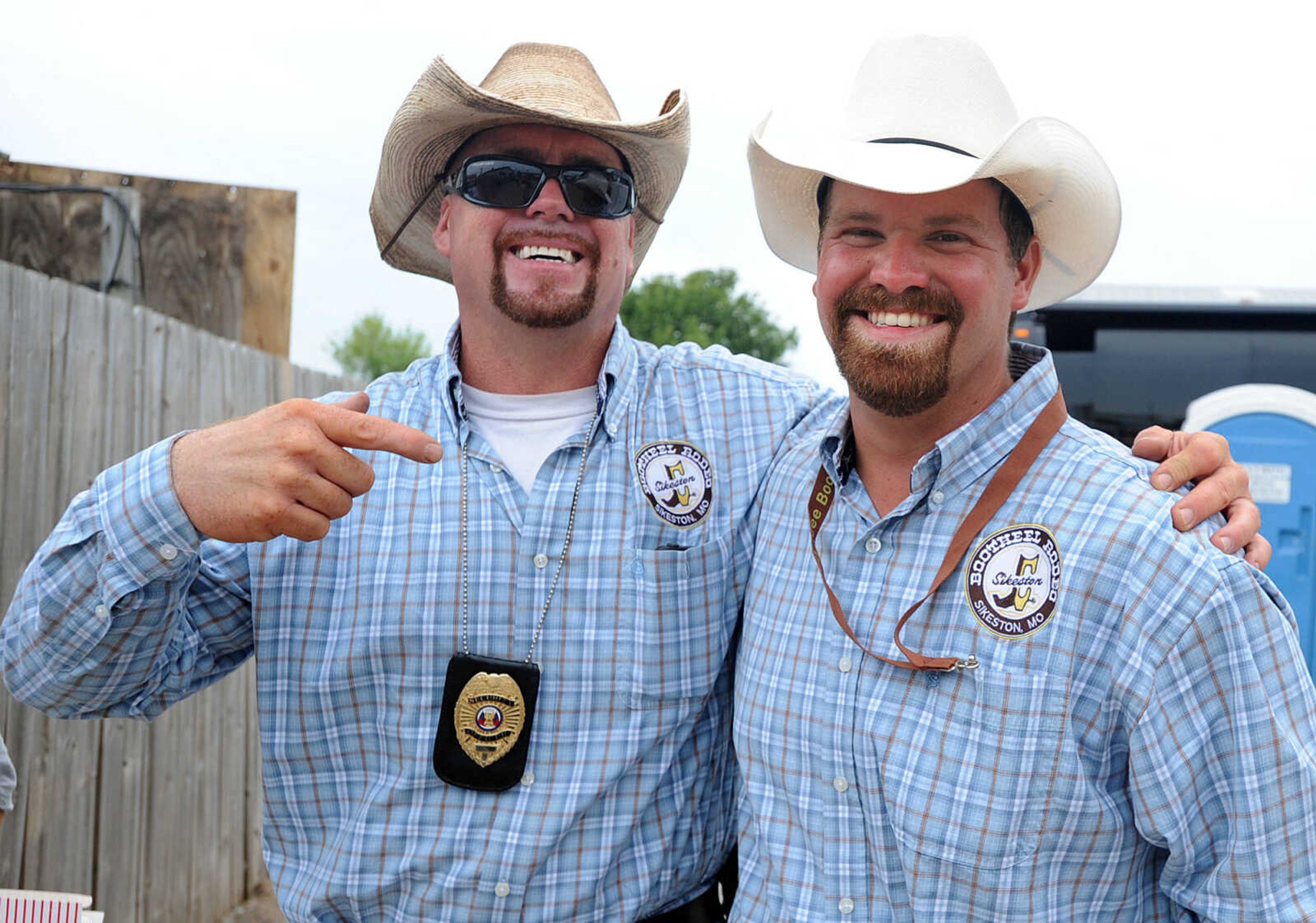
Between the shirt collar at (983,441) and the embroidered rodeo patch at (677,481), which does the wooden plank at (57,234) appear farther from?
the shirt collar at (983,441)

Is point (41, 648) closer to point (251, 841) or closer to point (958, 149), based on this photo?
point (958, 149)

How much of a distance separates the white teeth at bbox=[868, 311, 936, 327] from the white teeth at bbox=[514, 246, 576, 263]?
823mm

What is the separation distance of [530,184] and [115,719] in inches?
106

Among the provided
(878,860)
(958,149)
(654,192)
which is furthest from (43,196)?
(878,860)

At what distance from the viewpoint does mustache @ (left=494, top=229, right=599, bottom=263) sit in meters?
2.71

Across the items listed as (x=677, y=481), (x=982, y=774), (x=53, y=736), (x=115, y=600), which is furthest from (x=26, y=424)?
(x=982, y=774)

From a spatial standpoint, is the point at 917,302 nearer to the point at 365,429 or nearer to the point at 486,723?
Answer: the point at 365,429

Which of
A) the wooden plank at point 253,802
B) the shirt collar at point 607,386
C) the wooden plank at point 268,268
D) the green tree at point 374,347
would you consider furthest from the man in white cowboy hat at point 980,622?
the green tree at point 374,347

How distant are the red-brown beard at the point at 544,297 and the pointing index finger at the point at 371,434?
0.65m

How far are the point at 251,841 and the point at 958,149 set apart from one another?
5105mm

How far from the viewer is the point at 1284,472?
461 centimetres

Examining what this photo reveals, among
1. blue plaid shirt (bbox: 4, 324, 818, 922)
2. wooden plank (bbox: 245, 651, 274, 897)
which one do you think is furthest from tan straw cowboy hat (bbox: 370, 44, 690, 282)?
wooden plank (bbox: 245, 651, 274, 897)

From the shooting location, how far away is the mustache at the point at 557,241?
107 inches

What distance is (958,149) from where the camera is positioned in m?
2.33
